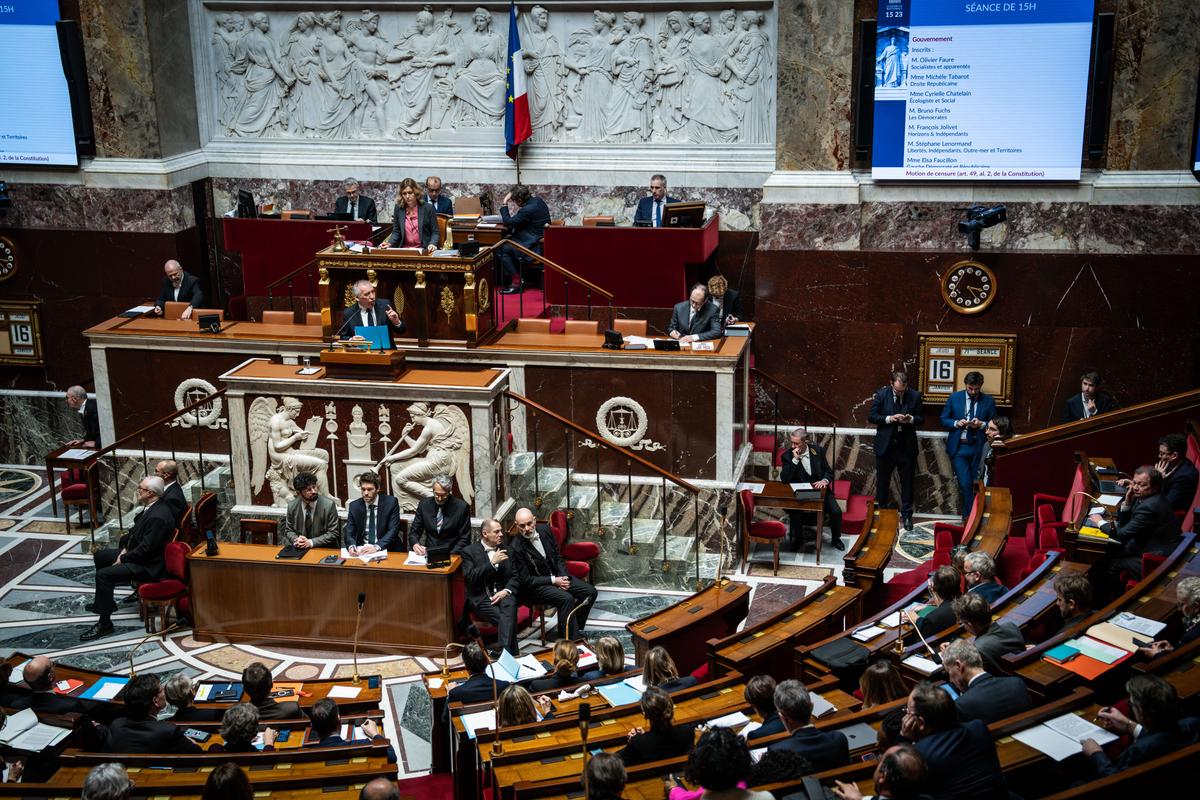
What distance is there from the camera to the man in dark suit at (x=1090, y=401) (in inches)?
480

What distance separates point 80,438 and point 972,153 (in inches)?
405

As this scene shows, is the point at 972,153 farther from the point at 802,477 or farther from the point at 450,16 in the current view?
the point at 450,16

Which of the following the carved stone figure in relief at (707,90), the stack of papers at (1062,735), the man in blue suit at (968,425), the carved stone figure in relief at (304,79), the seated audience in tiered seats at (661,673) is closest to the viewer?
the stack of papers at (1062,735)

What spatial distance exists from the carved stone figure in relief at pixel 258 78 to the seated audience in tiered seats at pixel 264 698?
9.91 metres

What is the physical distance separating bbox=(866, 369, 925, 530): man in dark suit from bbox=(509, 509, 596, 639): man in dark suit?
3.81 m

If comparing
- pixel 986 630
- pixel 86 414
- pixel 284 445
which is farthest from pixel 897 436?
pixel 86 414

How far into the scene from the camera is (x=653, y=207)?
1410 cm

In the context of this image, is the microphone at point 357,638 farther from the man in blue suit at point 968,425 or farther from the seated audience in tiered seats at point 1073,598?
the man in blue suit at point 968,425

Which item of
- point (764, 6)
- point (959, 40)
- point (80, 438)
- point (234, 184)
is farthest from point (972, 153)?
point (80, 438)

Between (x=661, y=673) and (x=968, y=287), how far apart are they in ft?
22.0

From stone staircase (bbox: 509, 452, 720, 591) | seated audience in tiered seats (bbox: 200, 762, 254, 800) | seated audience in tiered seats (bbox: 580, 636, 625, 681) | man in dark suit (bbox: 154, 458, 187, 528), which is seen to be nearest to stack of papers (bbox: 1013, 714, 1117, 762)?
seated audience in tiered seats (bbox: 580, 636, 625, 681)

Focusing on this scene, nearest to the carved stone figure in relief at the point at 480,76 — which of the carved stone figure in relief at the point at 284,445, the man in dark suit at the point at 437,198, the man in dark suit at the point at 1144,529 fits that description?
the man in dark suit at the point at 437,198

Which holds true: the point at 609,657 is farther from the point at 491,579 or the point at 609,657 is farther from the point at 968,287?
the point at 968,287

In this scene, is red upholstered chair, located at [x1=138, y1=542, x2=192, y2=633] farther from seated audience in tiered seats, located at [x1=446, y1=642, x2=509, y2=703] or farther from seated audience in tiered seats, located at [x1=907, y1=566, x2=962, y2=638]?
seated audience in tiered seats, located at [x1=907, y1=566, x2=962, y2=638]
